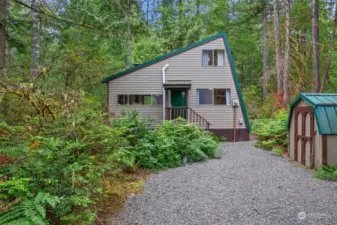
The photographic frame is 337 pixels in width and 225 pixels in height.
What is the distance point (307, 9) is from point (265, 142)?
Answer: 13.1m

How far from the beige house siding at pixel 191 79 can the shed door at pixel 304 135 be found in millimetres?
5073

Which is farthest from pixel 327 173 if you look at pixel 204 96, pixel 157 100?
pixel 157 100

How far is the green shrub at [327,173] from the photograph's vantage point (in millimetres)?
5539

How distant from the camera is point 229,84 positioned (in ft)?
41.4

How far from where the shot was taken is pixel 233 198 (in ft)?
14.0

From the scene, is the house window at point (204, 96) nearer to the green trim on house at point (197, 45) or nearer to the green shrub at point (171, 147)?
the green trim on house at point (197, 45)

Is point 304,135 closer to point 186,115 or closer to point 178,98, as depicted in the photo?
point 186,115

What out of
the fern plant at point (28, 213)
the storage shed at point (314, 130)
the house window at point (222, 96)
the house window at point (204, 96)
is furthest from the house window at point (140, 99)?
the fern plant at point (28, 213)

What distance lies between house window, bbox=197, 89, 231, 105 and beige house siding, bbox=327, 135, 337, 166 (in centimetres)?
677

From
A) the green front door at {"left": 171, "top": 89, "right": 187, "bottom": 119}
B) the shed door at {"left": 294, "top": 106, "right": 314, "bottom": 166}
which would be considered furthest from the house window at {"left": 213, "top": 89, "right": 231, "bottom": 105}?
the shed door at {"left": 294, "top": 106, "right": 314, "bottom": 166}

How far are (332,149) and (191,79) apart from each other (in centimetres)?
765

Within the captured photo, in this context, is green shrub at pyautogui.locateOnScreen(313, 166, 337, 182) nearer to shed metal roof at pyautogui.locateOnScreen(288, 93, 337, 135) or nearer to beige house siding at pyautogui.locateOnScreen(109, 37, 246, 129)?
shed metal roof at pyautogui.locateOnScreen(288, 93, 337, 135)

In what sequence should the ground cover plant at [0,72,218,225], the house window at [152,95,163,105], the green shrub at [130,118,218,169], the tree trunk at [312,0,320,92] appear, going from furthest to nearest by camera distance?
the house window at [152,95,163,105] → the tree trunk at [312,0,320,92] → the green shrub at [130,118,218,169] → the ground cover plant at [0,72,218,225]

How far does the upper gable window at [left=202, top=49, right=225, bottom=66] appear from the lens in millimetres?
12703
